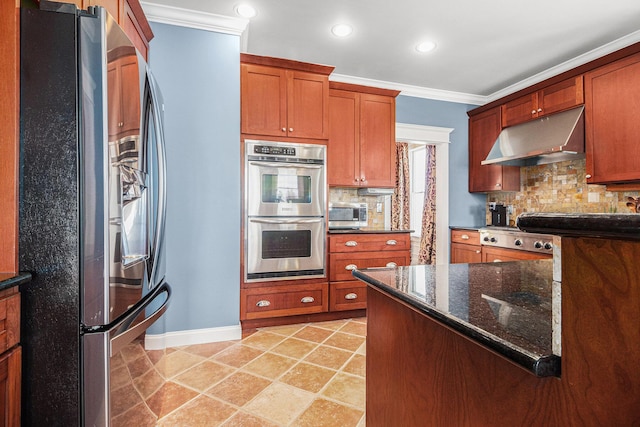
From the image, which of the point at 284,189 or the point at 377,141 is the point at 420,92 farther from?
the point at 284,189

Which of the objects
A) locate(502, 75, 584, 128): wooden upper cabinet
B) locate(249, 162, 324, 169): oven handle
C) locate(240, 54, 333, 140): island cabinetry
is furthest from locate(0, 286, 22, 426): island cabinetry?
locate(502, 75, 584, 128): wooden upper cabinet

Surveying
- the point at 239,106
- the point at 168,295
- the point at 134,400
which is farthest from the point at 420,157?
the point at 134,400

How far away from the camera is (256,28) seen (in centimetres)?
280

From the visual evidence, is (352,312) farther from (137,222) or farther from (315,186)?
(137,222)

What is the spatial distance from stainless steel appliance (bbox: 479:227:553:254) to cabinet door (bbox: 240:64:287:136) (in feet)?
7.72

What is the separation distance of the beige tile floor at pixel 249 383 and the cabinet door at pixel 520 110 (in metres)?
2.91

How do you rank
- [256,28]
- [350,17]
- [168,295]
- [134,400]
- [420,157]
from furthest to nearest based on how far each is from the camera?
1. [420,157]
2. [256,28]
3. [350,17]
4. [168,295]
5. [134,400]

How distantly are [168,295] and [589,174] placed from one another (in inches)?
140

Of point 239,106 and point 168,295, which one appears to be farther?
point 239,106

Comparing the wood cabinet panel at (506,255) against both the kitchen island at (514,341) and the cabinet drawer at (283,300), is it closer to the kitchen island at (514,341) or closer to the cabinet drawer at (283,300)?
the cabinet drawer at (283,300)

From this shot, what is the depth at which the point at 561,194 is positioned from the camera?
351 cm

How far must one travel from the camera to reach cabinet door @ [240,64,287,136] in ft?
9.36

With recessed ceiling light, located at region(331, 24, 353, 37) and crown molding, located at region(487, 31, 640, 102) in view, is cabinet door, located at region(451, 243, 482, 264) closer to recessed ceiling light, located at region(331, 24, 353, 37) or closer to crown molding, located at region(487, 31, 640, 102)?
crown molding, located at region(487, 31, 640, 102)

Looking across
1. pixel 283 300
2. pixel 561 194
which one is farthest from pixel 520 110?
pixel 283 300
